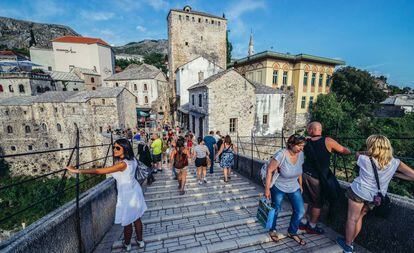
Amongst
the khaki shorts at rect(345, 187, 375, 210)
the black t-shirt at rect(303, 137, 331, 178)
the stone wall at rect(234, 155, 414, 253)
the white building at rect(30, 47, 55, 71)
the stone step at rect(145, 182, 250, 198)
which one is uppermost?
the white building at rect(30, 47, 55, 71)

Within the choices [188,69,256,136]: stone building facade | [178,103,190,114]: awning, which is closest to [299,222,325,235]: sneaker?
[188,69,256,136]: stone building facade

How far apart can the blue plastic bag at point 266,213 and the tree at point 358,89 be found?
29754mm

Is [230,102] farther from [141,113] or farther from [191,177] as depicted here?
[141,113]

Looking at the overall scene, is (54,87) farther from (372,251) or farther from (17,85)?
(372,251)

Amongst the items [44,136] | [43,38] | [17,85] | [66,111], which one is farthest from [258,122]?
[43,38]

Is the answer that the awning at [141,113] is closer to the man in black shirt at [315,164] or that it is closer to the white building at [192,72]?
the white building at [192,72]

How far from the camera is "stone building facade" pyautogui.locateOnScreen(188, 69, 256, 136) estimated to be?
1554 cm

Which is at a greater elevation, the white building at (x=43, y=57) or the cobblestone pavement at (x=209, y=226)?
the white building at (x=43, y=57)

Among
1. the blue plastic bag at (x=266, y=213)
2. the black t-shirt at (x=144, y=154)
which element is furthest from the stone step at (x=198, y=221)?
the black t-shirt at (x=144, y=154)

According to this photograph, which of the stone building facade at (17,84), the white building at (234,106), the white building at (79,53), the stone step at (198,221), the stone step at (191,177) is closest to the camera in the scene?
the stone step at (198,221)

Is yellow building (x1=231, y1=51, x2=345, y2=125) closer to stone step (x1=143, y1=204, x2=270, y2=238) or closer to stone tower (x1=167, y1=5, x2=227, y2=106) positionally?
stone tower (x1=167, y1=5, x2=227, y2=106)

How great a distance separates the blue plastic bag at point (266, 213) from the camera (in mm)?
3008

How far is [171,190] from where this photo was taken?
5.71 metres

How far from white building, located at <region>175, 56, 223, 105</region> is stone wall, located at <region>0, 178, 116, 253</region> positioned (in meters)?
22.1
